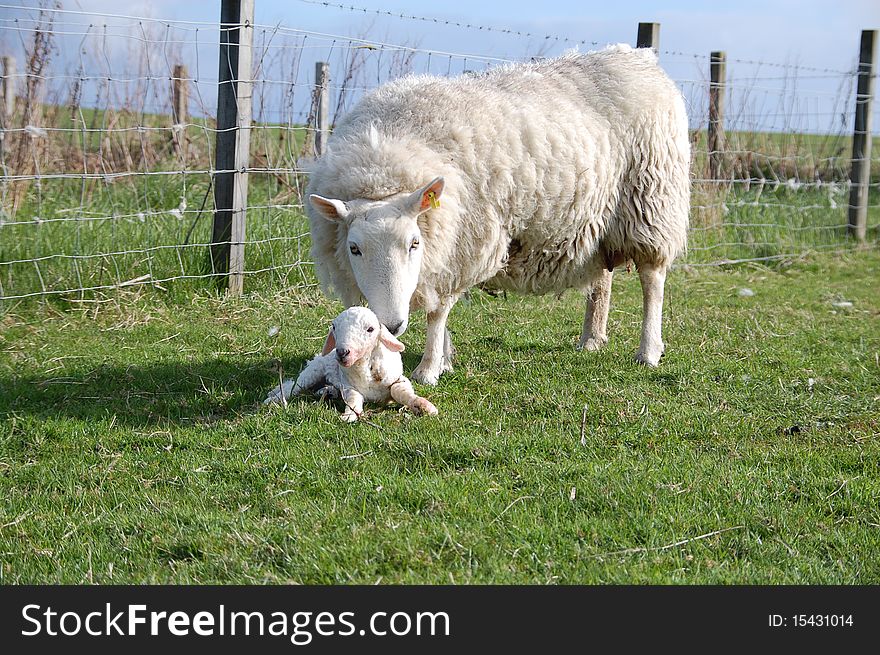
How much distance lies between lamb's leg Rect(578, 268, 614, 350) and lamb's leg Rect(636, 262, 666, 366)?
290mm

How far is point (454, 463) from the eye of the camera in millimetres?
3625

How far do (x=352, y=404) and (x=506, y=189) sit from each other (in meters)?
1.32

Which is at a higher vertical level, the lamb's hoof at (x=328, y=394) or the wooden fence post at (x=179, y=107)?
the wooden fence post at (x=179, y=107)

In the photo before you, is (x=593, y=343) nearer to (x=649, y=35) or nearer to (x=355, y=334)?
(x=355, y=334)

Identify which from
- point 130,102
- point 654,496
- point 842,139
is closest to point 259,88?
point 130,102

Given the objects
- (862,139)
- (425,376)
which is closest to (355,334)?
(425,376)

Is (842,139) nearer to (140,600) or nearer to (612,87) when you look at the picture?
(612,87)

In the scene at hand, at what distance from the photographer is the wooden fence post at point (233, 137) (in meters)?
6.57

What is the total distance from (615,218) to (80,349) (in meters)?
3.13

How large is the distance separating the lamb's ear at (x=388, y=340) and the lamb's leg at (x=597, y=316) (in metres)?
1.83

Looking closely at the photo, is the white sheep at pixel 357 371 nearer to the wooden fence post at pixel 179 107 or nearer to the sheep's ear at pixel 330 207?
the sheep's ear at pixel 330 207

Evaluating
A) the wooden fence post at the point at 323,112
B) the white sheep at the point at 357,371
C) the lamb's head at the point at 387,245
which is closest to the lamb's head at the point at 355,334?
the white sheep at the point at 357,371

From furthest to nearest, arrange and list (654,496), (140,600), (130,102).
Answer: (130,102) < (654,496) < (140,600)

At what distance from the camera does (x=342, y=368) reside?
13.7 ft
